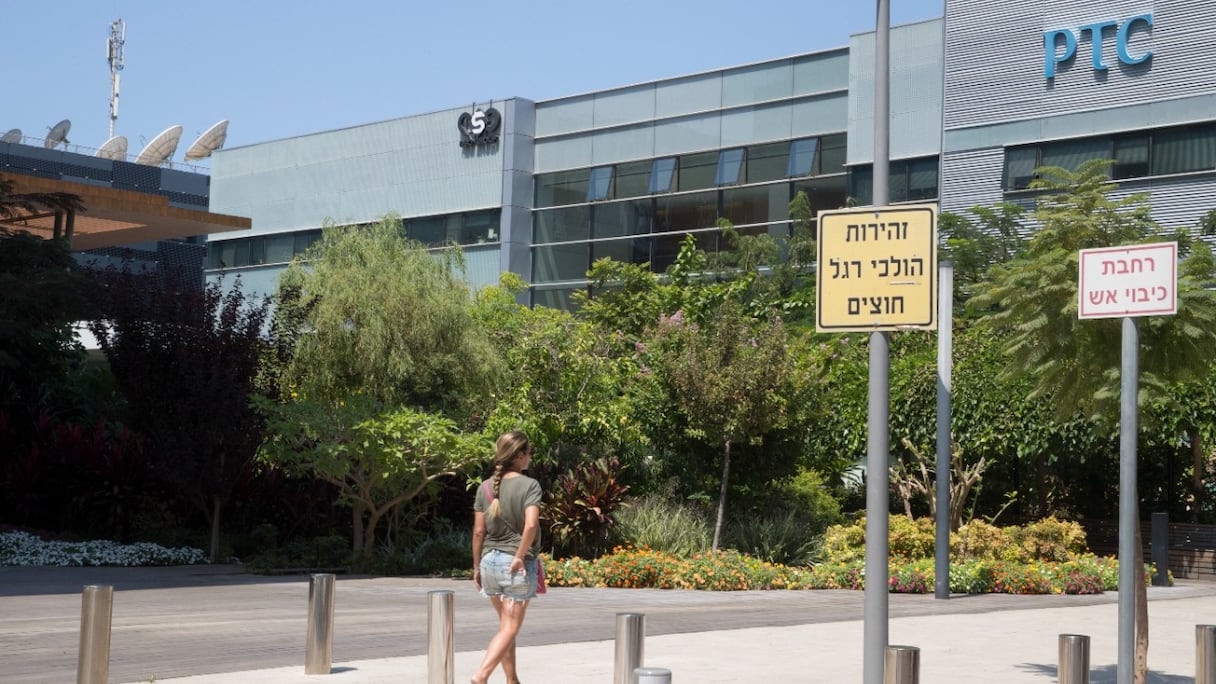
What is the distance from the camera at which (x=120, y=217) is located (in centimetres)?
3316

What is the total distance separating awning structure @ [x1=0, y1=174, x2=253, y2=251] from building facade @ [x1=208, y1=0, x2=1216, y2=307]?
13.4 feet

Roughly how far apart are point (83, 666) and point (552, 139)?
1388 inches

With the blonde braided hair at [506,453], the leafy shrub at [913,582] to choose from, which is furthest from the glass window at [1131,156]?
the blonde braided hair at [506,453]

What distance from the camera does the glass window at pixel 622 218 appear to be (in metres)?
41.0

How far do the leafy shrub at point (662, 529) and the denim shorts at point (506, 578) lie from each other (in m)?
11.4

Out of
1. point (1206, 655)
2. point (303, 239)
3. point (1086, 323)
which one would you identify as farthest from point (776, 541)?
point (303, 239)

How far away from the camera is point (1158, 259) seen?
751 centimetres

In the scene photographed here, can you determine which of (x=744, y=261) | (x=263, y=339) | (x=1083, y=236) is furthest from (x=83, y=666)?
(x=744, y=261)

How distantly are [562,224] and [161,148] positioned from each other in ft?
148

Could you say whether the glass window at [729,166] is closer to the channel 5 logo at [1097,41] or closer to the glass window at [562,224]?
the glass window at [562,224]

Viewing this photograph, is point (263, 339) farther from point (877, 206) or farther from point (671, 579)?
point (877, 206)

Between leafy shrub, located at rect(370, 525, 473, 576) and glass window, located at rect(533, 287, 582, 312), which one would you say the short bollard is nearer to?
leafy shrub, located at rect(370, 525, 473, 576)

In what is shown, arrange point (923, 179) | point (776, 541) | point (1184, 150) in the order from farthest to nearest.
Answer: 1. point (923, 179)
2. point (1184, 150)
3. point (776, 541)

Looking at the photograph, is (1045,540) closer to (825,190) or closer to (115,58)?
(825,190)
